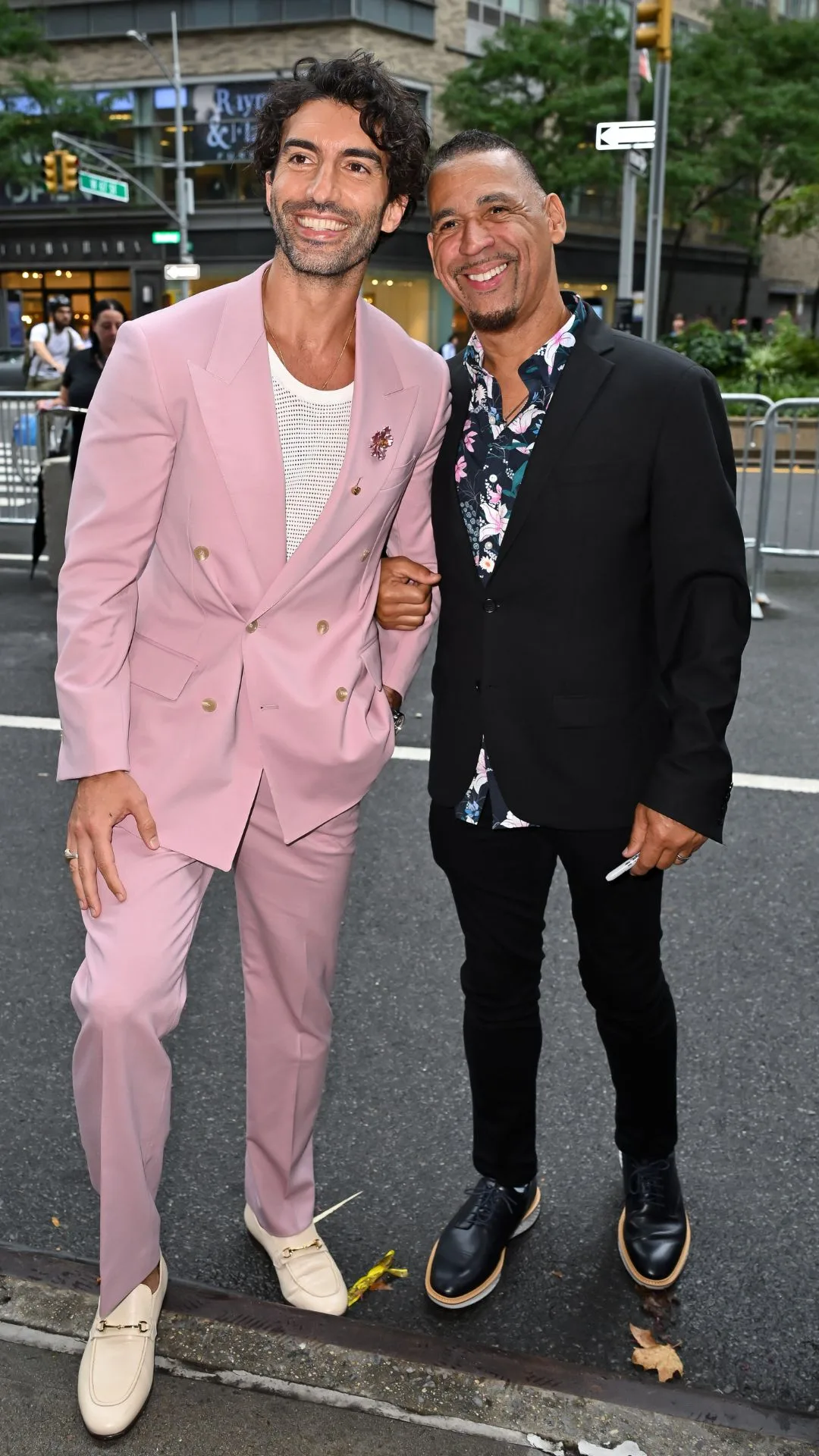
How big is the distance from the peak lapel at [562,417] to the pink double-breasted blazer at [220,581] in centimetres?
24

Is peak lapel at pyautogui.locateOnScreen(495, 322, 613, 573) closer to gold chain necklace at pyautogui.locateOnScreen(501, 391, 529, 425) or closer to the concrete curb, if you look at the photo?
gold chain necklace at pyautogui.locateOnScreen(501, 391, 529, 425)

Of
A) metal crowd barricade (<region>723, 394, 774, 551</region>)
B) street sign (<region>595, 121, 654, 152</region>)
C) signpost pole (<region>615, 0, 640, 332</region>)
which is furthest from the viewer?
signpost pole (<region>615, 0, 640, 332</region>)

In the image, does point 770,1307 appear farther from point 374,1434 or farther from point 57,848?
point 57,848

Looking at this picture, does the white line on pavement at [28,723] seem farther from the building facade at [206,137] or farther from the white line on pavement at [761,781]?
the building facade at [206,137]

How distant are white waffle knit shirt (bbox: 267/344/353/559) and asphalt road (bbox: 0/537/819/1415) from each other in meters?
1.61

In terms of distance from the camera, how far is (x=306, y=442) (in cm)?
270

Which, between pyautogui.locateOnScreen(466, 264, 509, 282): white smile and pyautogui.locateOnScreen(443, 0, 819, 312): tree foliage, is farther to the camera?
pyautogui.locateOnScreen(443, 0, 819, 312): tree foliage

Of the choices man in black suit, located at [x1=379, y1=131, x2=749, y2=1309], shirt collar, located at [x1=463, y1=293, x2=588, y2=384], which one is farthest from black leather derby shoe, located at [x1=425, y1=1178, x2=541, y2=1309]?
shirt collar, located at [x1=463, y1=293, x2=588, y2=384]

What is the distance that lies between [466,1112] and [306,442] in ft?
6.17

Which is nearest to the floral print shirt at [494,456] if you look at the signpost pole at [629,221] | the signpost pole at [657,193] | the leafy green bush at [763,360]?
the signpost pole at [657,193]

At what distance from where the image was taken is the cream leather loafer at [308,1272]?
2.93 meters

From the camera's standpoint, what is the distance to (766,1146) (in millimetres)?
3545

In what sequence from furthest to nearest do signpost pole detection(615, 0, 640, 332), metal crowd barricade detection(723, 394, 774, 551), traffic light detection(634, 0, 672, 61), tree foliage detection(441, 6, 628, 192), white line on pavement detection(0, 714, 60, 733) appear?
tree foliage detection(441, 6, 628, 192) → signpost pole detection(615, 0, 640, 332) → traffic light detection(634, 0, 672, 61) → metal crowd barricade detection(723, 394, 774, 551) → white line on pavement detection(0, 714, 60, 733)

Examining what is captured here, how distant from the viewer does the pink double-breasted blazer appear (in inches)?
101
